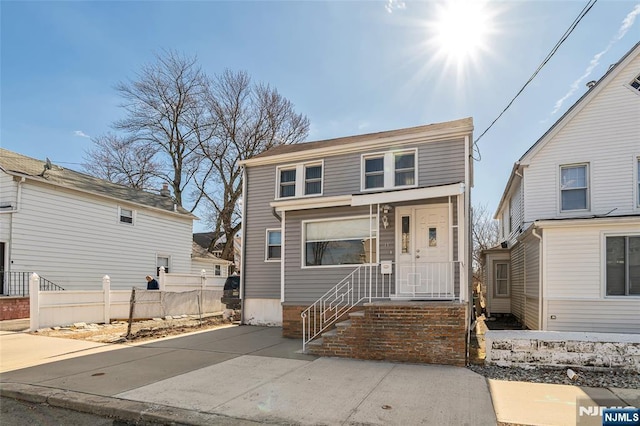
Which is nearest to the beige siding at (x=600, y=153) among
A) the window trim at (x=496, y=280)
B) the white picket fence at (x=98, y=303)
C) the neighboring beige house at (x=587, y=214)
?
the neighboring beige house at (x=587, y=214)

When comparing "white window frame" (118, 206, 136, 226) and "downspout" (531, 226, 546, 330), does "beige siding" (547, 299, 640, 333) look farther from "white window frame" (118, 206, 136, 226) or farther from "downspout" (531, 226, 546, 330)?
"white window frame" (118, 206, 136, 226)

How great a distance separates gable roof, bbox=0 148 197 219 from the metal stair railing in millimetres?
10931

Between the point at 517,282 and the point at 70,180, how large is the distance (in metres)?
18.1

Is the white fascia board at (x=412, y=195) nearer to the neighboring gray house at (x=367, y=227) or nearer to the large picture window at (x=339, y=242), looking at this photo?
the neighboring gray house at (x=367, y=227)

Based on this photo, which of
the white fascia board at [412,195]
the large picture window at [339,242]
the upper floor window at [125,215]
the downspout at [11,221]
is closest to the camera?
the white fascia board at [412,195]

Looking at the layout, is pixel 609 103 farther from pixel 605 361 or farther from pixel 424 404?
pixel 424 404

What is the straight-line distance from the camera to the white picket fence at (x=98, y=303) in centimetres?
1045

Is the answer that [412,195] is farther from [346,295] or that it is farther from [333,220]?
[346,295]

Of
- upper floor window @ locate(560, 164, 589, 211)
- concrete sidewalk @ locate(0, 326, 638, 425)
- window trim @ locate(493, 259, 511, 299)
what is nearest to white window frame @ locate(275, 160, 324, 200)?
concrete sidewalk @ locate(0, 326, 638, 425)

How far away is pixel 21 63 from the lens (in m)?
12.8

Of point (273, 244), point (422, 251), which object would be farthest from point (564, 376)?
point (273, 244)

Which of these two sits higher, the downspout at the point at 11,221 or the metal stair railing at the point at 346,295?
the downspout at the point at 11,221

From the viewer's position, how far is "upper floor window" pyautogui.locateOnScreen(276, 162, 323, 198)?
11.7 meters

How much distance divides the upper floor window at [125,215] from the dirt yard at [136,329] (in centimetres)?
598
